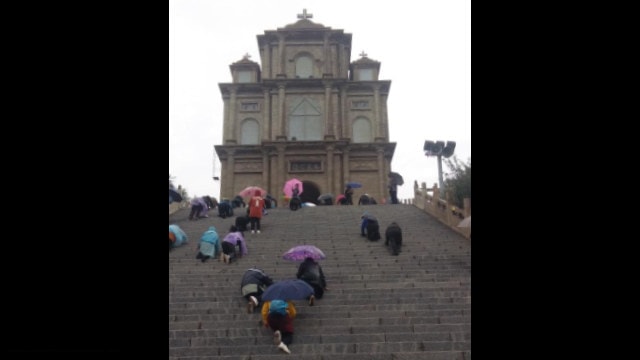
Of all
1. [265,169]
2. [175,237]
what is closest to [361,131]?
[265,169]

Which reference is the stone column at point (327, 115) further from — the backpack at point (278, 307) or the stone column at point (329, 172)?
the backpack at point (278, 307)

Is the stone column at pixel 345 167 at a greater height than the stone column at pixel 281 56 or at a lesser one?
lesser

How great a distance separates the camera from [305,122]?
31.9 m

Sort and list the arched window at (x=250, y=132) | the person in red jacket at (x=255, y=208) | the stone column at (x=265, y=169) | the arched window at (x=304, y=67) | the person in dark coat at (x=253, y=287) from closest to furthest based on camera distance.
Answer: the person in dark coat at (x=253, y=287)
the person in red jacket at (x=255, y=208)
the stone column at (x=265, y=169)
the arched window at (x=250, y=132)
the arched window at (x=304, y=67)

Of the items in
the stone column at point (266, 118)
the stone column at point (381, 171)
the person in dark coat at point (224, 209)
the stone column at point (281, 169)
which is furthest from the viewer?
the stone column at point (266, 118)

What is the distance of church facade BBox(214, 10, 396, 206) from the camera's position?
30.5 meters

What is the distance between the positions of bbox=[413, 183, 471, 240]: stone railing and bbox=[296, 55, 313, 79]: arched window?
1459 centimetres

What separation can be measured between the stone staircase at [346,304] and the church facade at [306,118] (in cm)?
1565

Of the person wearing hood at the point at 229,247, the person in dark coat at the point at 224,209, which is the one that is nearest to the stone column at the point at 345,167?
the person in dark coat at the point at 224,209

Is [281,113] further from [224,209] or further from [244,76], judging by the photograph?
[224,209]

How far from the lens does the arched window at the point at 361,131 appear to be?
32312mm

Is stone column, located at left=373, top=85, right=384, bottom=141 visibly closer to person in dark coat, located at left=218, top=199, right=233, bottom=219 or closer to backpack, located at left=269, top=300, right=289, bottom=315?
person in dark coat, located at left=218, top=199, right=233, bottom=219

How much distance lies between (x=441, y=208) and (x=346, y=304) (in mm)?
9254
